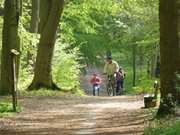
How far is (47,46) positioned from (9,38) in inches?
164

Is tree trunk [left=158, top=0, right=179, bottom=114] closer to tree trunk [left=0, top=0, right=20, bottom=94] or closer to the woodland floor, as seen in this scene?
the woodland floor

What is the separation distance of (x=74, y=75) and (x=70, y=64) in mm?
944

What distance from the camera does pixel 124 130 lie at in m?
13.8

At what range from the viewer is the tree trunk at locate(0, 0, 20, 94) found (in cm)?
2280

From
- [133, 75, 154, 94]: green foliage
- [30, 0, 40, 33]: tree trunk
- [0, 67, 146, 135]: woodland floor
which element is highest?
[30, 0, 40, 33]: tree trunk

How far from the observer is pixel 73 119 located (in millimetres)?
16594

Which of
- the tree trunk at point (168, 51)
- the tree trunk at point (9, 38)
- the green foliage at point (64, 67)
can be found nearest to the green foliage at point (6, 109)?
the tree trunk at point (9, 38)

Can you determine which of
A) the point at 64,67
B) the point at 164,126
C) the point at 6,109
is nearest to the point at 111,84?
the point at 64,67

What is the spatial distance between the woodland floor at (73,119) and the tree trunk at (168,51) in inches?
32.1

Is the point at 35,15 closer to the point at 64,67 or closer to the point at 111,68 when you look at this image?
the point at 64,67

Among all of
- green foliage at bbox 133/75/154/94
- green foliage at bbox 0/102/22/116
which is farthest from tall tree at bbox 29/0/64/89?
green foliage at bbox 0/102/22/116

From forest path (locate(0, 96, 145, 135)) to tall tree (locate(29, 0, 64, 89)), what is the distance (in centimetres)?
474

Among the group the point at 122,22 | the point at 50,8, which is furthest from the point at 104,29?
the point at 50,8

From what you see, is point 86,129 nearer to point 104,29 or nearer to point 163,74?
point 163,74
